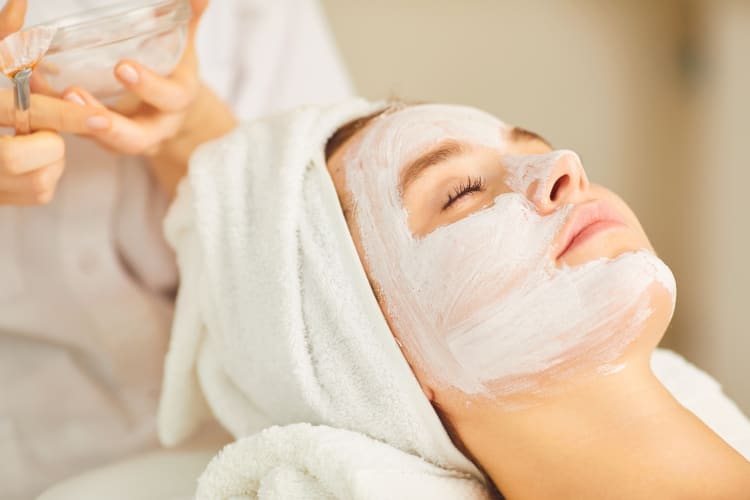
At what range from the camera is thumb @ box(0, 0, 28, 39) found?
0.75 meters

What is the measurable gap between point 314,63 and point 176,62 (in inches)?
16.0

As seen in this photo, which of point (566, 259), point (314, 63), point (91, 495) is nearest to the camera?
point (566, 259)

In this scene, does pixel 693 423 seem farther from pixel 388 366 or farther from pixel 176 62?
pixel 176 62

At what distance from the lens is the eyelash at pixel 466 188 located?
30.7 inches

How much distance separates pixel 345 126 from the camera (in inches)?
36.2

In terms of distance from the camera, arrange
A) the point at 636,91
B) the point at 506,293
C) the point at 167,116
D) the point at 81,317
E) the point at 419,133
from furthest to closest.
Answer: the point at 636,91
the point at 81,317
the point at 167,116
the point at 419,133
the point at 506,293

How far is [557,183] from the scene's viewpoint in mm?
777

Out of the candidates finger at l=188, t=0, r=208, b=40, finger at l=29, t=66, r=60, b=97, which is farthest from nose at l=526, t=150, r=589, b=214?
finger at l=29, t=66, r=60, b=97

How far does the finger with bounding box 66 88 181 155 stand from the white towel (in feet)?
0.20

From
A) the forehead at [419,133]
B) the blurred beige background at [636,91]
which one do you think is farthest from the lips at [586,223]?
the blurred beige background at [636,91]

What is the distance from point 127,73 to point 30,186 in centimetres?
15

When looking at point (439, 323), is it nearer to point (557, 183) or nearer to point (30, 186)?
point (557, 183)

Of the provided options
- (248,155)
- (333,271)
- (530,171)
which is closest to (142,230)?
(248,155)

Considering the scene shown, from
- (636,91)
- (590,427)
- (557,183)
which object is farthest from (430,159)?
(636,91)
